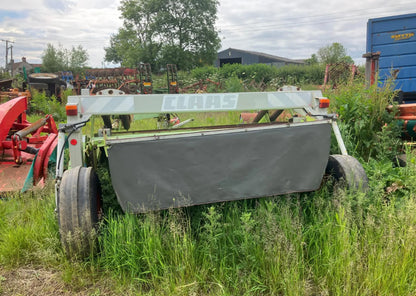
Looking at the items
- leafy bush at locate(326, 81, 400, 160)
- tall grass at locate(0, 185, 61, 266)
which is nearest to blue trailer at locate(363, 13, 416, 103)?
leafy bush at locate(326, 81, 400, 160)

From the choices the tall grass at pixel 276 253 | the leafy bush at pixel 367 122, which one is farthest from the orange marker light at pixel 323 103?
the leafy bush at pixel 367 122

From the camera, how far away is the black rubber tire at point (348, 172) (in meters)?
2.86

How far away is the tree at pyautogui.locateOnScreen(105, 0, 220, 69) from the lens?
40.8m

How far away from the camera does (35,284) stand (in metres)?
2.56

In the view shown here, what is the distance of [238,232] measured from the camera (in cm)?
263

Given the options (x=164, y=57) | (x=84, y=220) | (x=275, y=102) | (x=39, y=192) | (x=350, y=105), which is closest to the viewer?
(x=84, y=220)

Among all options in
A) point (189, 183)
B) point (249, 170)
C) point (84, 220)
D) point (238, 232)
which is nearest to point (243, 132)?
point (249, 170)

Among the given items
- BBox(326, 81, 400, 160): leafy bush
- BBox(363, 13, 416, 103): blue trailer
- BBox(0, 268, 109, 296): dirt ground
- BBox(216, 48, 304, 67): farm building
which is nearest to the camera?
BBox(0, 268, 109, 296): dirt ground

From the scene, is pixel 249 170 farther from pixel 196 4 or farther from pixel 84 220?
pixel 196 4

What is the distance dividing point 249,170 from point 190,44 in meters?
40.9

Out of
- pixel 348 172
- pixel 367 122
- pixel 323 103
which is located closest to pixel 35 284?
pixel 348 172

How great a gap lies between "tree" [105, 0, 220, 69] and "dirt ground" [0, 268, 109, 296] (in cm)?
3910

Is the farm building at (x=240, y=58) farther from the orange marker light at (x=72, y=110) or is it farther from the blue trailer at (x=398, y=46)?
the orange marker light at (x=72, y=110)

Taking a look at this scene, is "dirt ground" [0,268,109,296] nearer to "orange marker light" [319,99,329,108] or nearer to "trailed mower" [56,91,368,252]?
"trailed mower" [56,91,368,252]
